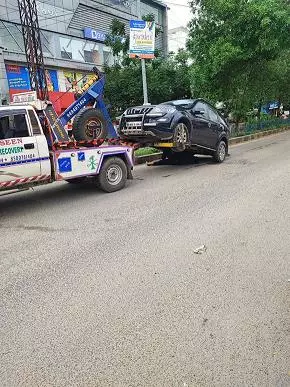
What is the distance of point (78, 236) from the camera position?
5484 mm

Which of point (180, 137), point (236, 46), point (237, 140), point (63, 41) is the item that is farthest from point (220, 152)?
point (63, 41)

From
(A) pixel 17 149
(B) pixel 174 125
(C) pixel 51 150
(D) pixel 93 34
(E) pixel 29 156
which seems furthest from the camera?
(D) pixel 93 34

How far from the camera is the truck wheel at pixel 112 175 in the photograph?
8.15 metres

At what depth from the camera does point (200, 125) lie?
10.6 metres

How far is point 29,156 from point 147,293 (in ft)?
13.6

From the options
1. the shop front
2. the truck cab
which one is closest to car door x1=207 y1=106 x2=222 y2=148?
the truck cab

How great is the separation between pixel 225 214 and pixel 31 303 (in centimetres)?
371

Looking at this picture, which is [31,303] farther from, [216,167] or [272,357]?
[216,167]

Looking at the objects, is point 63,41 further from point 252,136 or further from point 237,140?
point 252,136

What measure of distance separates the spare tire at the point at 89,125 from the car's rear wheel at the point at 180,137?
2051mm

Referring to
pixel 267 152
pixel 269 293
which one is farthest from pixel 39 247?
pixel 267 152

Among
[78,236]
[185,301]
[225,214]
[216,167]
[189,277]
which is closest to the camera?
[185,301]

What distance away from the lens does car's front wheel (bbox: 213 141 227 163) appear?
38.3 ft

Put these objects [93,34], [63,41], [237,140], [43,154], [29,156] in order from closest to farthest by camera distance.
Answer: [29,156] < [43,154] < [237,140] < [63,41] < [93,34]
